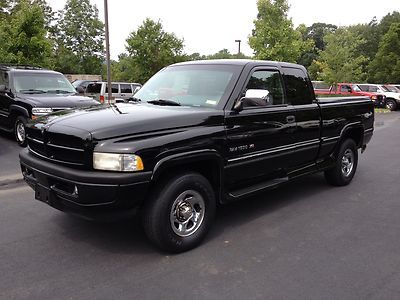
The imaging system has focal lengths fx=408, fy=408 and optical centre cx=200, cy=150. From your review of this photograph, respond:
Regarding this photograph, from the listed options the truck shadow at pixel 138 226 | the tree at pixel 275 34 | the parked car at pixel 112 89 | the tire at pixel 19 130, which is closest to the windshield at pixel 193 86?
the truck shadow at pixel 138 226

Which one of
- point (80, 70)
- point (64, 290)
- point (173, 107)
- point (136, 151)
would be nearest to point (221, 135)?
point (173, 107)

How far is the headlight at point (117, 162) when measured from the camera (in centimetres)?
351

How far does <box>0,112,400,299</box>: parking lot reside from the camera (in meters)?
3.33

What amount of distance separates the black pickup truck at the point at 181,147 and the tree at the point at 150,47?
23189 millimetres

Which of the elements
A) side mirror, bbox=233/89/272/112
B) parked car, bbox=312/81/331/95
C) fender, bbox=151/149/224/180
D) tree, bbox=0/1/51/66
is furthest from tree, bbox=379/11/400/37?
fender, bbox=151/149/224/180

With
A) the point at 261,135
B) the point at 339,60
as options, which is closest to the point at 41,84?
the point at 261,135

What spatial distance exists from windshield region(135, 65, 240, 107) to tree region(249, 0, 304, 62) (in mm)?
18480

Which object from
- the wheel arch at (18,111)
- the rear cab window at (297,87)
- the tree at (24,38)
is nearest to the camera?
the rear cab window at (297,87)

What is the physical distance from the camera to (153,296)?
3219mm

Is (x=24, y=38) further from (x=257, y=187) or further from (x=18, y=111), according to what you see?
(x=257, y=187)

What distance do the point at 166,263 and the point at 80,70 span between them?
135 feet

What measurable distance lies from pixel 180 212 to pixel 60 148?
1.29 meters

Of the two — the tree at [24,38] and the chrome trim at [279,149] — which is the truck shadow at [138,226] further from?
the tree at [24,38]

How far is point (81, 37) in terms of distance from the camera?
4284 cm
